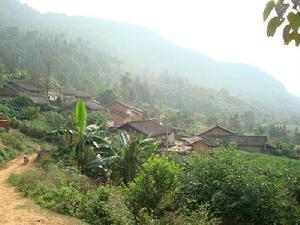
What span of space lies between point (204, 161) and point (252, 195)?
2169 millimetres

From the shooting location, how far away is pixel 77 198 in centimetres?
1053

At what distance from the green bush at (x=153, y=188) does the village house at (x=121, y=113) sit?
39.7 metres

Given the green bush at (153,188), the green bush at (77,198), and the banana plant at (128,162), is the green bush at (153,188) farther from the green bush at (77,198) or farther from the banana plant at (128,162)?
the banana plant at (128,162)

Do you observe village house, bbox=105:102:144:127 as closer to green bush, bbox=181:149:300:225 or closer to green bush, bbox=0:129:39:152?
green bush, bbox=0:129:39:152

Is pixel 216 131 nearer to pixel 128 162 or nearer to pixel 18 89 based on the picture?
pixel 18 89

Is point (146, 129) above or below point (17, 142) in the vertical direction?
below

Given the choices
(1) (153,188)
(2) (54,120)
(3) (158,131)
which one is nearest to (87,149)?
(1) (153,188)

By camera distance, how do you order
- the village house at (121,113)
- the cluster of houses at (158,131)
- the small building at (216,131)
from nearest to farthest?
the cluster of houses at (158,131) → the small building at (216,131) → the village house at (121,113)

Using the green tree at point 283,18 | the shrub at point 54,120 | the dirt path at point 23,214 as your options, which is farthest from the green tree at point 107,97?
the green tree at point 283,18

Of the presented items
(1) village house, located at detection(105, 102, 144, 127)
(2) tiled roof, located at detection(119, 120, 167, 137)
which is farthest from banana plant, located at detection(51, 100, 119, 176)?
(1) village house, located at detection(105, 102, 144, 127)

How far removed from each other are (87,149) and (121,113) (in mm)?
36821

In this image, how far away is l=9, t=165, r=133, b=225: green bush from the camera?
9.51 m

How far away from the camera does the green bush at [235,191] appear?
1056cm

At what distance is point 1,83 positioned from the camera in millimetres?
48781
